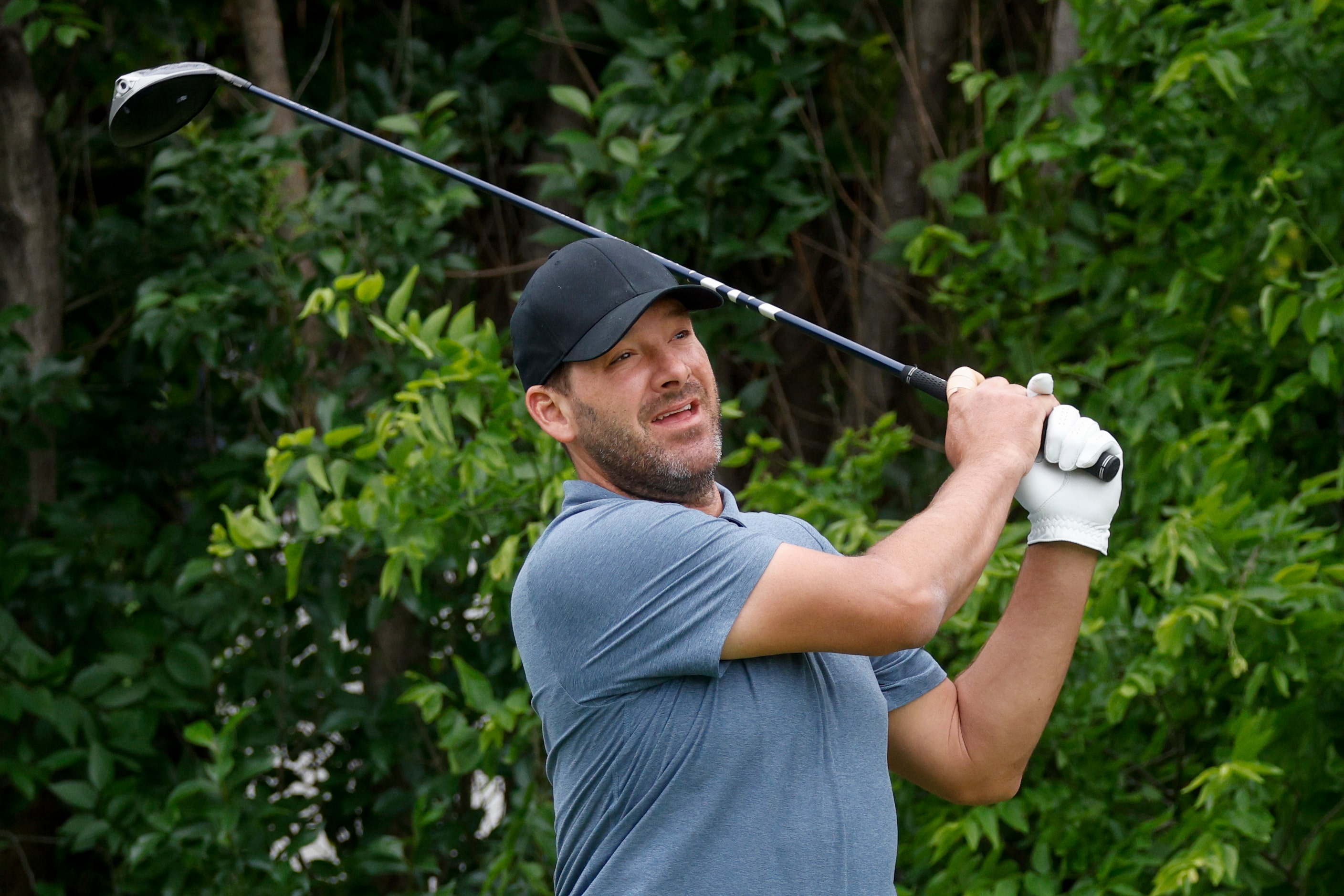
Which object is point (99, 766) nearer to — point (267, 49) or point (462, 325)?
point (462, 325)

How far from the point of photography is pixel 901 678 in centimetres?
195

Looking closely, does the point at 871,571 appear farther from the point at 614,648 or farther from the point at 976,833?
the point at 976,833

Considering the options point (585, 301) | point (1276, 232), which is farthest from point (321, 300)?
point (1276, 232)

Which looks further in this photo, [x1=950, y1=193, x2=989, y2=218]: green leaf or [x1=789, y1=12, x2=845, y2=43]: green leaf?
[x1=789, y1=12, x2=845, y2=43]: green leaf

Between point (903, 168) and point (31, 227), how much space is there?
8.12 feet

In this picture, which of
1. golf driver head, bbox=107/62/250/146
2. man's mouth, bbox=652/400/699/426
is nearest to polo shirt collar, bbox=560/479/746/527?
man's mouth, bbox=652/400/699/426

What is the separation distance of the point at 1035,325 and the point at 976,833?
4.29 feet

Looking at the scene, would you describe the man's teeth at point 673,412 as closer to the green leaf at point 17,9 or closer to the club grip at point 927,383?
the club grip at point 927,383

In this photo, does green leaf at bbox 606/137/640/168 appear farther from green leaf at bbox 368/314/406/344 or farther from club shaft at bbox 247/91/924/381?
club shaft at bbox 247/91/924/381

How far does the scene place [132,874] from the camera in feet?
12.5

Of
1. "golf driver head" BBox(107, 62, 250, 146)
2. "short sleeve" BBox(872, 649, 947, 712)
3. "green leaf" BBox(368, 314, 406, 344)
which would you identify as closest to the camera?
"short sleeve" BBox(872, 649, 947, 712)

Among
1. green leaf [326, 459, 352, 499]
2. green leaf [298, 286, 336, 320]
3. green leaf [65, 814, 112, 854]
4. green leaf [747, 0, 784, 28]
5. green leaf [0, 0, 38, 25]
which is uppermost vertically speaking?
green leaf [0, 0, 38, 25]

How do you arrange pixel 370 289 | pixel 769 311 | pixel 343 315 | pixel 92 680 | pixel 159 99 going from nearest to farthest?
pixel 769 311
pixel 159 99
pixel 370 289
pixel 343 315
pixel 92 680

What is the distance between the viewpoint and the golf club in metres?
2.03
